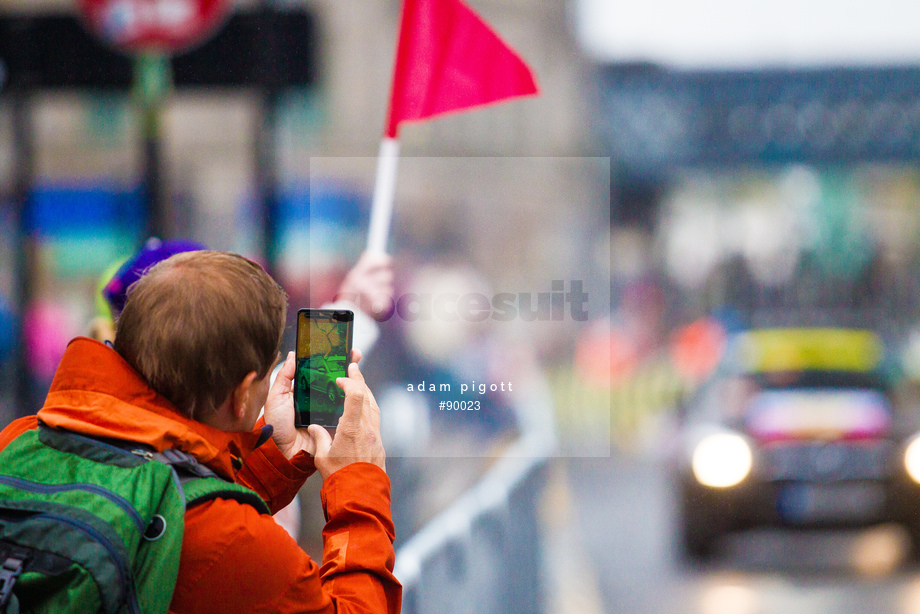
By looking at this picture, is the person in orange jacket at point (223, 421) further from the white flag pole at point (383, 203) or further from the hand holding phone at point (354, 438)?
the white flag pole at point (383, 203)

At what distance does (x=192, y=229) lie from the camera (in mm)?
5055

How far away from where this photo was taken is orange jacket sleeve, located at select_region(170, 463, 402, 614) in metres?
1.41

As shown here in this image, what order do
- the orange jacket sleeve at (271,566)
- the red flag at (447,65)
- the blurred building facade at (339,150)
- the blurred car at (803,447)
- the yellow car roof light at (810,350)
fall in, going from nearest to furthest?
the orange jacket sleeve at (271,566)
the red flag at (447,65)
the blurred building facade at (339,150)
the blurred car at (803,447)
the yellow car roof light at (810,350)

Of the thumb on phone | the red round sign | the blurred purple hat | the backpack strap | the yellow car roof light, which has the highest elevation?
the red round sign

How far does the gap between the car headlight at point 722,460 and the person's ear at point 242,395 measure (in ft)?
7.97

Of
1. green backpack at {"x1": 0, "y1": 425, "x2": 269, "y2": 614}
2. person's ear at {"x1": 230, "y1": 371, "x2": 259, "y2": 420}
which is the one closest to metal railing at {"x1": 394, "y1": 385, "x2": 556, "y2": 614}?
person's ear at {"x1": 230, "y1": 371, "x2": 259, "y2": 420}

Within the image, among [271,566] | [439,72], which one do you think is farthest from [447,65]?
[271,566]

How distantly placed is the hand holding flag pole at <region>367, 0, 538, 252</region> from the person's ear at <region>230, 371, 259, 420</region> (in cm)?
78

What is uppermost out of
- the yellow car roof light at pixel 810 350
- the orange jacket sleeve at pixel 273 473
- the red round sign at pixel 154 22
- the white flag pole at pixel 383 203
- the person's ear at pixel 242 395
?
the red round sign at pixel 154 22

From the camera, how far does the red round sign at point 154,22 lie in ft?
12.5

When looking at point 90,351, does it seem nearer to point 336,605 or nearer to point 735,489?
→ point 336,605

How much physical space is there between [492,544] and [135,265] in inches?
75.7

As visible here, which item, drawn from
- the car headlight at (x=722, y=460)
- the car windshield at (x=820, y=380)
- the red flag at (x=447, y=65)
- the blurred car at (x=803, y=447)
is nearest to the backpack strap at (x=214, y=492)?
the red flag at (x=447, y=65)

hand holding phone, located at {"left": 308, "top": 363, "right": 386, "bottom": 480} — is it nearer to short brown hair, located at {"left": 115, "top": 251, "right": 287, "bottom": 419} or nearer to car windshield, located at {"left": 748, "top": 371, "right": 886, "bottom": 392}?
short brown hair, located at {"left": 115, "top": 251, "right": 287, "bottom": 419}
